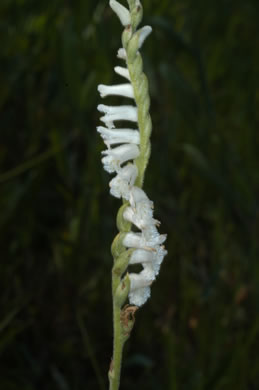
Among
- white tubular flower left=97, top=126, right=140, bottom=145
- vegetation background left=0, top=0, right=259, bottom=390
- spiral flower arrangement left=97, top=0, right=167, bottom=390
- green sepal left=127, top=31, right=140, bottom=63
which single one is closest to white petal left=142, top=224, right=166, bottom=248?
spiral flower arrangement left=97, top=0, right=167, bottom=390

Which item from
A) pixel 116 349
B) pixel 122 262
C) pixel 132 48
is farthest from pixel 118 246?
pixel 132 48

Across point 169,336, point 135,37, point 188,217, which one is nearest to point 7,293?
point 169,336

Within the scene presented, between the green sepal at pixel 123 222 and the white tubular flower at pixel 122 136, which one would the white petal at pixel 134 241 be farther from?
the white tubular flower at pixel 122 136

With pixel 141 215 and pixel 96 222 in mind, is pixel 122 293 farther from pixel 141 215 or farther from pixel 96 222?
pixel 96 222

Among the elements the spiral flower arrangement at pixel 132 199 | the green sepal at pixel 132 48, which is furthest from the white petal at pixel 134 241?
the green sepal at pixel 132 48

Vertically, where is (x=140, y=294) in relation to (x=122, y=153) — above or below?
below

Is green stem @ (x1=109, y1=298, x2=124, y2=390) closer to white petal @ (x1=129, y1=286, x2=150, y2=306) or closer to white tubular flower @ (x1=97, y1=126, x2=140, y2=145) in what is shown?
white petal @ (x1=129, y1=286, x2=150, y2=306)
